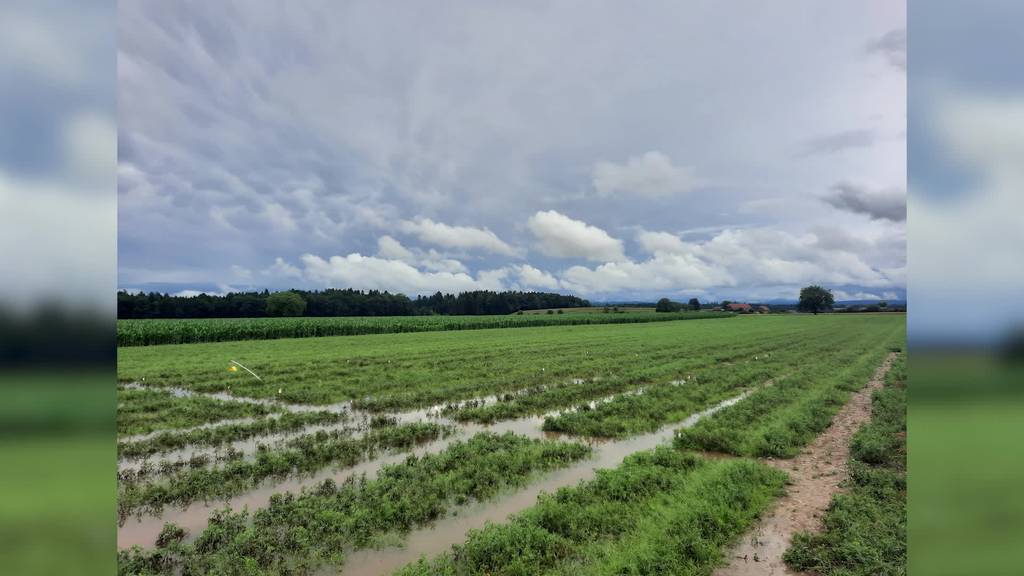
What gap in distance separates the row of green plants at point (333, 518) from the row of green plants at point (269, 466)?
41.6 inches

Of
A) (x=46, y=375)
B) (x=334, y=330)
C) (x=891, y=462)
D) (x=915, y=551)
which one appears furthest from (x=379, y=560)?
(x=334, y=330)

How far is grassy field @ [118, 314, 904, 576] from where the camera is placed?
5.73 m

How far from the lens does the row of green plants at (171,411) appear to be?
11.9 meters

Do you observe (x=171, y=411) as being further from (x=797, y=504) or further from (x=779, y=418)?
(x=779, y=418)

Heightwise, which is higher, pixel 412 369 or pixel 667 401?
pixel 667 401

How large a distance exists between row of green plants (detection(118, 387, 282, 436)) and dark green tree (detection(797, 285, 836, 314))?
10354cm

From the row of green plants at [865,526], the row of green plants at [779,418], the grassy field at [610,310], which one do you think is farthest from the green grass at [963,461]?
the grassy field at [610,310]

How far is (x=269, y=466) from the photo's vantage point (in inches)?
344

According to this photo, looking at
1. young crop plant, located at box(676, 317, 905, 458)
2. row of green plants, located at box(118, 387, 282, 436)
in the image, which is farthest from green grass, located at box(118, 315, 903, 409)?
young crop plant, located at box(676, 317, 905, 458)

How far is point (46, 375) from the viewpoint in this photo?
2051 mm

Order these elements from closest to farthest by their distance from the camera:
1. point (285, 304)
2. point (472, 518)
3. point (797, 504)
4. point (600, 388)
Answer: point (472, 518) < point (797, 504) < point (600, 388) < point (285, 304)

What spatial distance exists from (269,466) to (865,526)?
32.4ft

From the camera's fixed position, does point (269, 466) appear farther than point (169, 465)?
No

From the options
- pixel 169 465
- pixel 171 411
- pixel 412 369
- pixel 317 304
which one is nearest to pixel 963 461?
pixel 169 465
